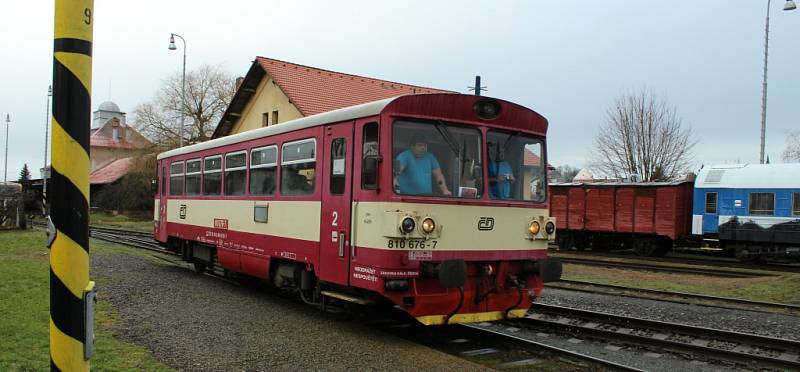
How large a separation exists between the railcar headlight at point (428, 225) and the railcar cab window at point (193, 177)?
7.45m

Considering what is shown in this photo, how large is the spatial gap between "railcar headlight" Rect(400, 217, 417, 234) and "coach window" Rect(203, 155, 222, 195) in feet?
19.5

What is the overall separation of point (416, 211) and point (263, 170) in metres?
3.87

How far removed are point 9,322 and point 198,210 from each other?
5.52m

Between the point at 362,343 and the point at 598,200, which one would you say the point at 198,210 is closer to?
the point at 362,343

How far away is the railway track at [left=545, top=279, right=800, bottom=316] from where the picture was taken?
10969mm

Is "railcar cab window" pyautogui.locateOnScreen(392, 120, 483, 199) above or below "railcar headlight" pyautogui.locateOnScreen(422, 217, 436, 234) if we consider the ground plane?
above

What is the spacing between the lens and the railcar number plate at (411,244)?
6.90 meters

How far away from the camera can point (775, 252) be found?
70.3 feet

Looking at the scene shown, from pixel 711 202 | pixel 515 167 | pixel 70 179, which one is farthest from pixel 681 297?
pixel 711 202

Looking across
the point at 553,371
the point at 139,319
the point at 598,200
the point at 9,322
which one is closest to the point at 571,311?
the point at 553,371

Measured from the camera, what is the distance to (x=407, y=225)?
6.91 metres

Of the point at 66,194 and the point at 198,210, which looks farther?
the point at 198,210

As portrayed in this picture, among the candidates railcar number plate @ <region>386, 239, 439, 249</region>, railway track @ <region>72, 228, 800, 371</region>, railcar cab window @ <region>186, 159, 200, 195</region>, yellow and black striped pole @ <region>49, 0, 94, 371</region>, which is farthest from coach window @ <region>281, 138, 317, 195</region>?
yellow and black striped pole @ <region>49, 0, 94, 371</region>

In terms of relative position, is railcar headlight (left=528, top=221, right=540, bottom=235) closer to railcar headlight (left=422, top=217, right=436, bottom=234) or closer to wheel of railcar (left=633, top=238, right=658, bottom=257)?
railcar headlight (left=422, top=217, right=436, bottom=234)
